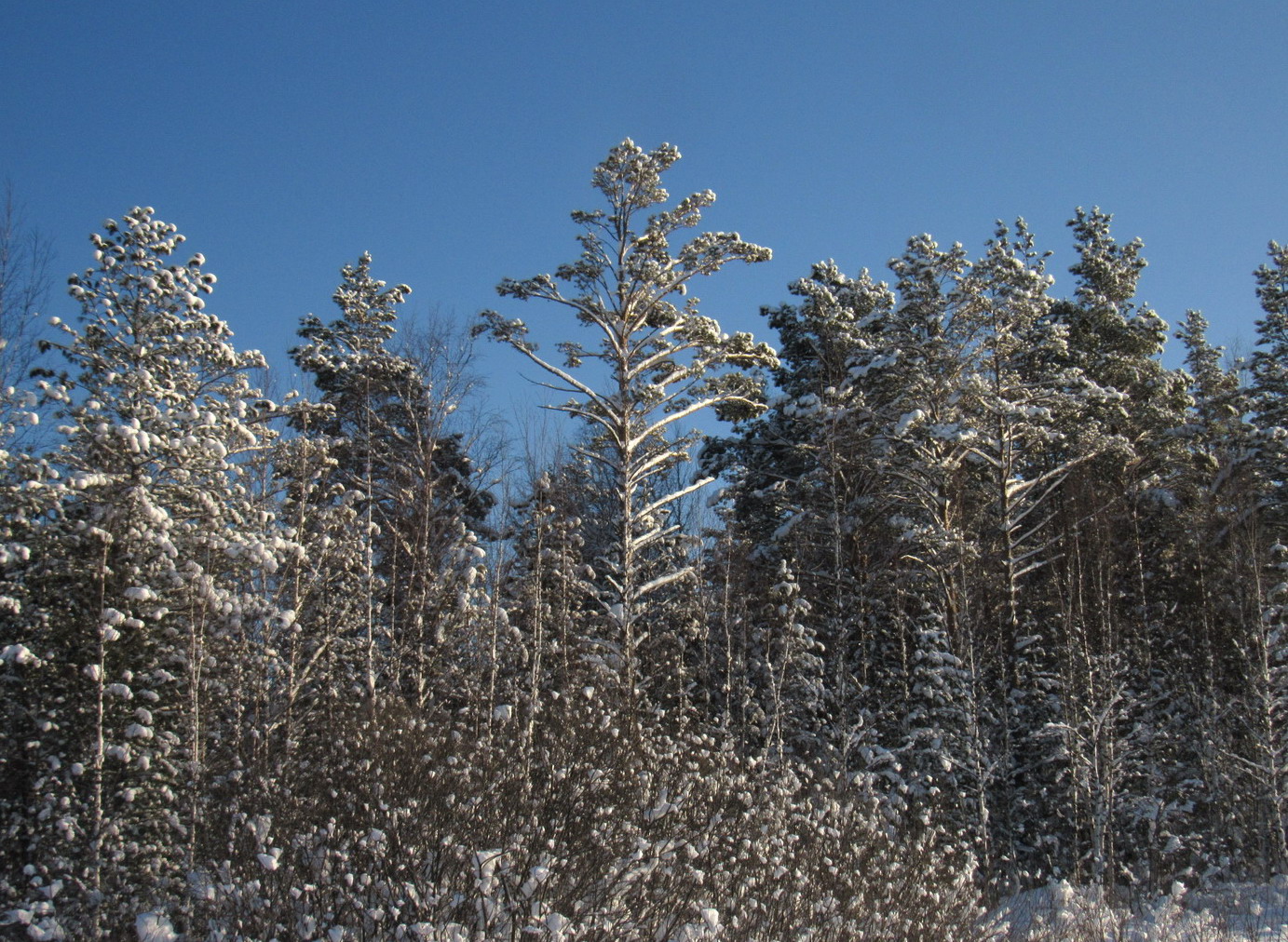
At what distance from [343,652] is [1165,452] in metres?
20.0

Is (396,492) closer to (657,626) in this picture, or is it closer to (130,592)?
(657,626)

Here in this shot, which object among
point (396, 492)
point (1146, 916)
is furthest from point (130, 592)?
point (1146, 916)

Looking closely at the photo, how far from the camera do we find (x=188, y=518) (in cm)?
1330

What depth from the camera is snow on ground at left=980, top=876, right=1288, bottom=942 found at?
1134cm

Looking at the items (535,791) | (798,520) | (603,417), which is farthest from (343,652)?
(535,791)

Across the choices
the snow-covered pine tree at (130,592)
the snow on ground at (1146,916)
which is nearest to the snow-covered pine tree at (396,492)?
the snow-covered pine tree at (130,592)

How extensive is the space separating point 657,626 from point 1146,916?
36.8ft

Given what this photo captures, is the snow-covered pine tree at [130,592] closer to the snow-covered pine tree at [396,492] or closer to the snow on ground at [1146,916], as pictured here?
the snow-covered pine tree at [396,492]

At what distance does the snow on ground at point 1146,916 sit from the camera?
11.3 metres

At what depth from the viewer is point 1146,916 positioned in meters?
13.0

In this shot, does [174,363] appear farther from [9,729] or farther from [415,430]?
[415,430]

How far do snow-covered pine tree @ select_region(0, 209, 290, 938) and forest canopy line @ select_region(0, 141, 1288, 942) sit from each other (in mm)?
56

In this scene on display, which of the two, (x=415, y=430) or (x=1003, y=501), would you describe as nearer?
(x=1003, y=501)

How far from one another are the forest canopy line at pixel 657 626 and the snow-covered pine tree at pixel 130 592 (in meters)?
0.06
